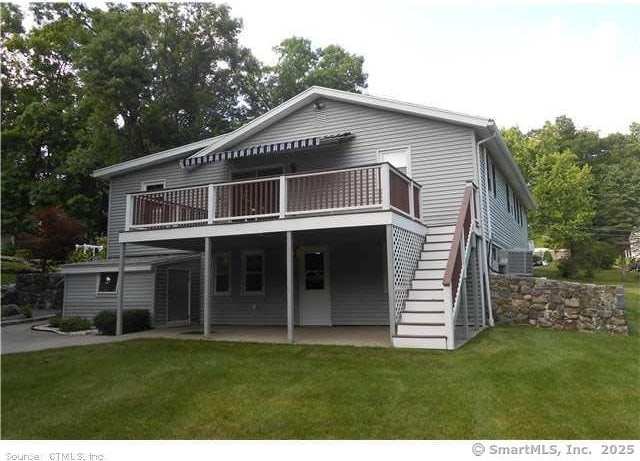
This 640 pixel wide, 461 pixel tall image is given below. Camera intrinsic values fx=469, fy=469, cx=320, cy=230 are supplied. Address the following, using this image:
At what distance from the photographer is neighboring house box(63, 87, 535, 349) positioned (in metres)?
8.77

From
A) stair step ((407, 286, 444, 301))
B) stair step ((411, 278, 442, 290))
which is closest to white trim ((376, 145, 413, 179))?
stair step ((411, 278, 442, 290))

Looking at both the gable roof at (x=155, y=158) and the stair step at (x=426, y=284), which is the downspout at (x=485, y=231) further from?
the gable roof at (x=155, y=158)

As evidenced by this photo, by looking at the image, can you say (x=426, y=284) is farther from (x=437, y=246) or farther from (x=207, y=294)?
(x=207, y=294)

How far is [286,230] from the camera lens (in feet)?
30.3

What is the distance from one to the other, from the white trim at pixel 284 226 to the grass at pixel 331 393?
227cm

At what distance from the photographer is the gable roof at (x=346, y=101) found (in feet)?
34.8

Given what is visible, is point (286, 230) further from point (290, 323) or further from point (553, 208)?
point (553, 208)

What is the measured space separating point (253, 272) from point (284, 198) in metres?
4.22

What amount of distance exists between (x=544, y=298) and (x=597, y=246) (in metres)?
18.0

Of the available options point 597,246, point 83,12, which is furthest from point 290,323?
point 83,12

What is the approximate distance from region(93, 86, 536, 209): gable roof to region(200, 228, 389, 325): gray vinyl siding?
10.0 ft

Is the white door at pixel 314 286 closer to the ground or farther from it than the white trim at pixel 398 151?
closer to the ground

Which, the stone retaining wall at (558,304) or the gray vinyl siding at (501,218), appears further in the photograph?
the gray vinyl siding at (501,218)

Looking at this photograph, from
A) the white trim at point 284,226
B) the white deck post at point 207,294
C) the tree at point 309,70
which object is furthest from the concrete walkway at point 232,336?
the tree at point 309,70
